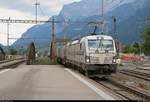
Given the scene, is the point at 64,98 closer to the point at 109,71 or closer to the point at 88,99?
the point at 88,99

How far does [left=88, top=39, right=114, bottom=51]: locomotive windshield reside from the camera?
31.7 m

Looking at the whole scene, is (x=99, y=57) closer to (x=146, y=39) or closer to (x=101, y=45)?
(x=101, y=45)

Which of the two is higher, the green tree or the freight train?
the green tree

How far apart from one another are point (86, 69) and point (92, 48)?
150cm

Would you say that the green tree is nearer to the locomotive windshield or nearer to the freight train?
the locomotive windshield

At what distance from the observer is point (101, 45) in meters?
32.0

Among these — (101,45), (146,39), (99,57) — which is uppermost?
(146,39)

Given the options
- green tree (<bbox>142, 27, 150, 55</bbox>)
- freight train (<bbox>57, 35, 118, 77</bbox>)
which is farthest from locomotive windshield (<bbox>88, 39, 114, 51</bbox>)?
green tree (<bbox>142, 27, 150, 55</bbox>)

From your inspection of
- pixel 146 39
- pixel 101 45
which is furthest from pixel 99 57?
pixel 146 39

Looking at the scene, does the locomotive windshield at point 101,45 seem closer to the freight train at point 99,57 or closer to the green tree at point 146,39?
the freight train at point 99,57

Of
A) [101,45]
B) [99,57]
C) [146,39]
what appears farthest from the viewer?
[146,39]

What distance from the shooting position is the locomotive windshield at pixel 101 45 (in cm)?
3171

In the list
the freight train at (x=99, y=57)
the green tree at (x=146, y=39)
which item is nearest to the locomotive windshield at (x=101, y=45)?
the freight train at (x=99, y=57)

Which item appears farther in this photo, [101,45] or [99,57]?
[101,45]
